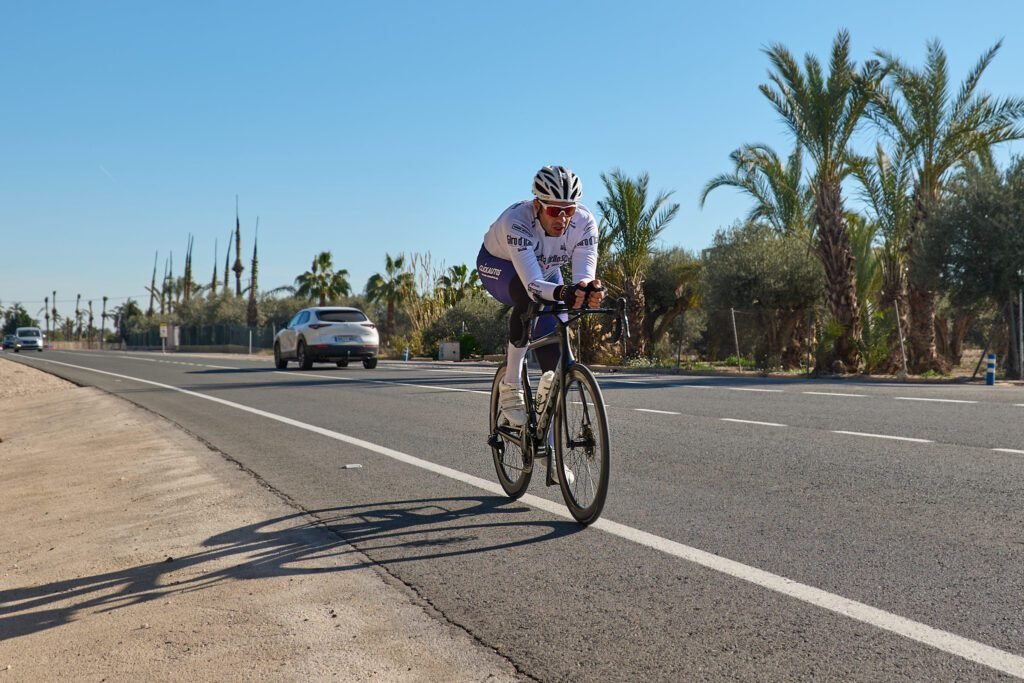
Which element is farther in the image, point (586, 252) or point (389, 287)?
point (389, 287)

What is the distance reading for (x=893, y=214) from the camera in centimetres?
2494

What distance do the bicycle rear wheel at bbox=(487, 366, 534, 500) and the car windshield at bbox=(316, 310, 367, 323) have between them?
19.8 m

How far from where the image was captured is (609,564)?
4.58 m

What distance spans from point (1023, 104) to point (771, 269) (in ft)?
25.2

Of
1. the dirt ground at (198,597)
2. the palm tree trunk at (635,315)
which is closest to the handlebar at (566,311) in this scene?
the dirt ground at (198,597)

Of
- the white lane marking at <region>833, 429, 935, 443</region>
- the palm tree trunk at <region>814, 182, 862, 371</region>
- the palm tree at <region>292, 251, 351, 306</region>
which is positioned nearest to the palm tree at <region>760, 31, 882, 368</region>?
the palm tree trunk at <region>814, 182, 862, 371</region>

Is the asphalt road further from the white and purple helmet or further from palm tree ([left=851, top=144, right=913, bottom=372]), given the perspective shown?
palm tree ([left=851, top=144, right=913, bottom=372])

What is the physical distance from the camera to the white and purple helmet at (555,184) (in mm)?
5477

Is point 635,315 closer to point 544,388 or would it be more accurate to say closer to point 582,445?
point 544,388

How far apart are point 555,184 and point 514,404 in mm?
1435

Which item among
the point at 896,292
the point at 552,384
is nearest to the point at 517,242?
the point at 552,384

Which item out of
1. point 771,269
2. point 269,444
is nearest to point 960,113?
point 771,269

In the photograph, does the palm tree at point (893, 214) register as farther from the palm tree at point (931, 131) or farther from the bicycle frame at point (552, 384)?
the bicycle frame at point (552, 384)

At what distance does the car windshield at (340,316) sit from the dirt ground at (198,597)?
714 inches
